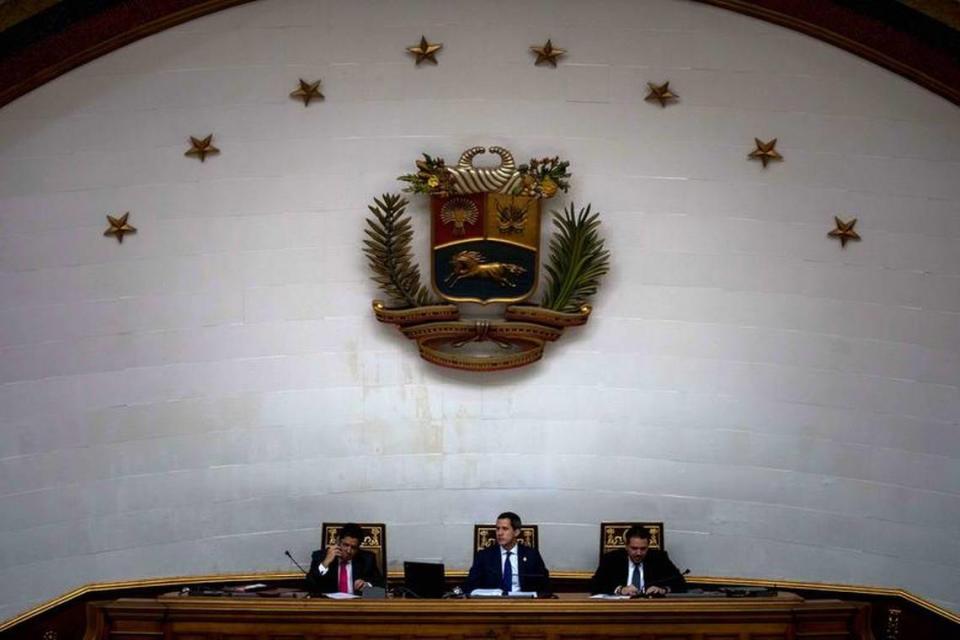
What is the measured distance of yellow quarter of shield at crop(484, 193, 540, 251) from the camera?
920 cm

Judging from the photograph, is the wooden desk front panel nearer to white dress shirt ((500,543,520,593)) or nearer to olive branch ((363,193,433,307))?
white dress shirt ((500,543,520,593))

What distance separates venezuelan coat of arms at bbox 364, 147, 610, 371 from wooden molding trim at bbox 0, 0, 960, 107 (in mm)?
1752

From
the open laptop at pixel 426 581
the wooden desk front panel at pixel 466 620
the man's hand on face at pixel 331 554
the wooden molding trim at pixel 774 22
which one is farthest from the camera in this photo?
the wooden molding trim at pixel 774 22

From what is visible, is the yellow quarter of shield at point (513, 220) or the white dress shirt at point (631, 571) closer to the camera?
the white dress shirt at point (631, 571)

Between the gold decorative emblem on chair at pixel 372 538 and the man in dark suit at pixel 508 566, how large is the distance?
630mm

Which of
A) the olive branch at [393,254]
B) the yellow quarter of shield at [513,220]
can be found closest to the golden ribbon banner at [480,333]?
the olive branch at [393,254]

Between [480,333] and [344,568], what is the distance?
179cm

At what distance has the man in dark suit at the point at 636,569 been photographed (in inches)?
332

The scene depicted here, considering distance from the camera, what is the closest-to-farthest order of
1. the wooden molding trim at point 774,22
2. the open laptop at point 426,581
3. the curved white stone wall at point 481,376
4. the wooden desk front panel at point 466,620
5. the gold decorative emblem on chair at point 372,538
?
the wooden desk front panel at point 466,620
the open laptop at point 426,581
the gold decorative emblem on chair at point 372,538
the wooden molding trim at point 774,22
the curved white stone wall at point 481,376

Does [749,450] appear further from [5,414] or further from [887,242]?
[5,414]

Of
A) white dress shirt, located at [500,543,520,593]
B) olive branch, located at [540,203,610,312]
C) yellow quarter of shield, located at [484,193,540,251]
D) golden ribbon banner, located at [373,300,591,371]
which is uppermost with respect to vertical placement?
yellow quarter of shield, located at [484,193,540,251]

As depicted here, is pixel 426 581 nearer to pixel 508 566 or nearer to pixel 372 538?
A: pixel 508 566

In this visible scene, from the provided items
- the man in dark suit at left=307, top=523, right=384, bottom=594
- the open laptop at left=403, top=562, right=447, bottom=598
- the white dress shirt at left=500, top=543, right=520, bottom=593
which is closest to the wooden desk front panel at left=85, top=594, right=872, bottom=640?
the open laptop at left=403, top=562, right=447, bottom=598

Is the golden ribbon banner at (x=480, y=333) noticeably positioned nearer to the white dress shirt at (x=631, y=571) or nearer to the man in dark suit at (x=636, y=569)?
the man in dark suit at (x=636, y=569)
